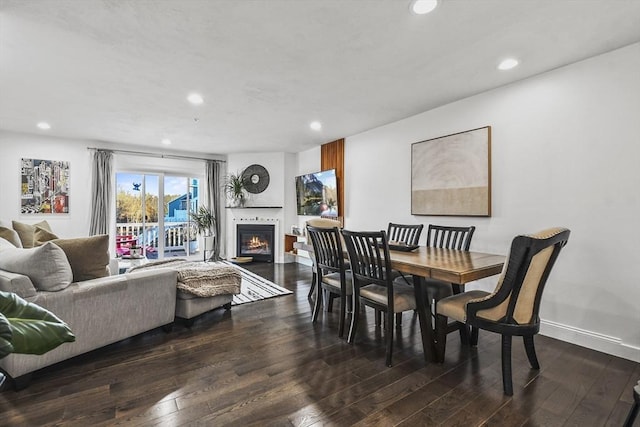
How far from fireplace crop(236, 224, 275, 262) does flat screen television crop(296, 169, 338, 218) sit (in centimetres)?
92

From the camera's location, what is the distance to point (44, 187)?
17.1ft

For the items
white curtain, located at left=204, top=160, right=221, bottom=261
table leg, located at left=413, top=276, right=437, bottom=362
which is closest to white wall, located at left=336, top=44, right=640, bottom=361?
table leg, located at left=413, top=276, right=437, bottom=362

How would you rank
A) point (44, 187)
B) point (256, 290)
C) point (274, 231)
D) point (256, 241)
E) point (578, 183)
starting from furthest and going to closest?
point (256, 241) → point (274, 231) → point (44, 187) → point (256, 290) → point (578, 183)

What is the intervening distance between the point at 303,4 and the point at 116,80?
226 cm

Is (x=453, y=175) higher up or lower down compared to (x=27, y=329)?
higher up

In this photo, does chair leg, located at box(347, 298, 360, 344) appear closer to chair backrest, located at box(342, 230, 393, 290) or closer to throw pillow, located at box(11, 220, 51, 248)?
chair backrest, located at box(342, 230, 393, 290)

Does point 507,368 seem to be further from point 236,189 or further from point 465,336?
point 236,189

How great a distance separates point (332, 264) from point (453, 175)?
1.90 metres

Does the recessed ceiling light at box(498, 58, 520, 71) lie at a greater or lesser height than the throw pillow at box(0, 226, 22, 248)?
greater

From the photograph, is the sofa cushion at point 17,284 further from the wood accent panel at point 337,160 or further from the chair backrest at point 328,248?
the wood accent panel at point 337,160

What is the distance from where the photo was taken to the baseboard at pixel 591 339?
234 centimetres

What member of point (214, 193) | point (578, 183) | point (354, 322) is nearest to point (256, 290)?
point (354, 322)

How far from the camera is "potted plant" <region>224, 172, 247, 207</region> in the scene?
669 cm

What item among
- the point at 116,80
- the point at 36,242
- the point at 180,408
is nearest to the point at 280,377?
the point at 180,408
